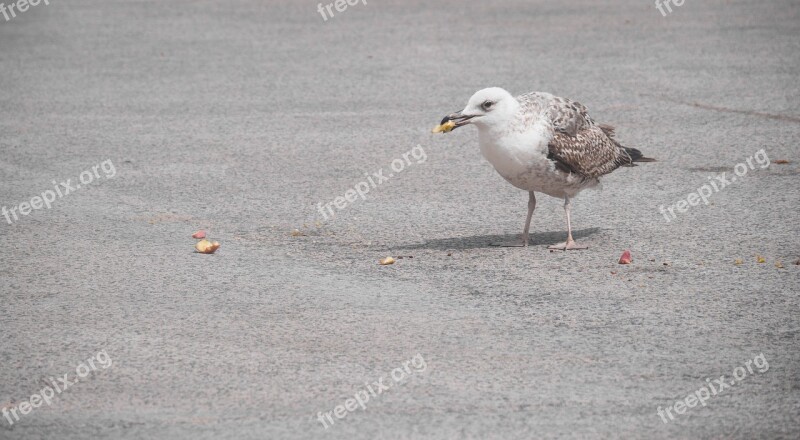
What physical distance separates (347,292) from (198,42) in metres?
11.0

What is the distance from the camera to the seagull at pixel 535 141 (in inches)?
318

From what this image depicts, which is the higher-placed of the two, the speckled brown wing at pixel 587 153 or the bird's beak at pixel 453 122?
the bird's beak at pixel 453 122

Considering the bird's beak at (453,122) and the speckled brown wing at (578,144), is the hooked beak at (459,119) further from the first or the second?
the speckled brown wing at (578,144)
